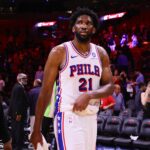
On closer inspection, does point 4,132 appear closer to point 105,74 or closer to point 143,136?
point 105,74

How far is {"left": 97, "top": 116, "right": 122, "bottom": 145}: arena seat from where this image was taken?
9868mm

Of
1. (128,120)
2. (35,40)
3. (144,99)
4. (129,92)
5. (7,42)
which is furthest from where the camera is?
(35,40)

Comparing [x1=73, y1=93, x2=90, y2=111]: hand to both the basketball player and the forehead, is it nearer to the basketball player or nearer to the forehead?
the basketball player

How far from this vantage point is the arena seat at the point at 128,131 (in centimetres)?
951

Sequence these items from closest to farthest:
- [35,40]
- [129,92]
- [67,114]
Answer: [67,114] < [129,92] < [35,40]

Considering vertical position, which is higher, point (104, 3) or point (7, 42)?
point (104, 3)

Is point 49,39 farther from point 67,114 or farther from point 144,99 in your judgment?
point 67,114

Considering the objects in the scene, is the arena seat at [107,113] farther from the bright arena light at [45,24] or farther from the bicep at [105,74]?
the bright arena light at [45,24]

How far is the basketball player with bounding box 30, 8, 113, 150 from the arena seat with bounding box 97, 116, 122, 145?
5768 mm

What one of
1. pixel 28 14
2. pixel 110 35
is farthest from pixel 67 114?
pixel 28 14

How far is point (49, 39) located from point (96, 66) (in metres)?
20.9

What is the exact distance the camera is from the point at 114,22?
2372 centimetres

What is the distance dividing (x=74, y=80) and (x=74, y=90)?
8 cm

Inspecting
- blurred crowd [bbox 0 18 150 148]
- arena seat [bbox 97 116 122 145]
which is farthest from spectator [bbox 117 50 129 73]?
arena seat [bbox 97 116 122 145]
